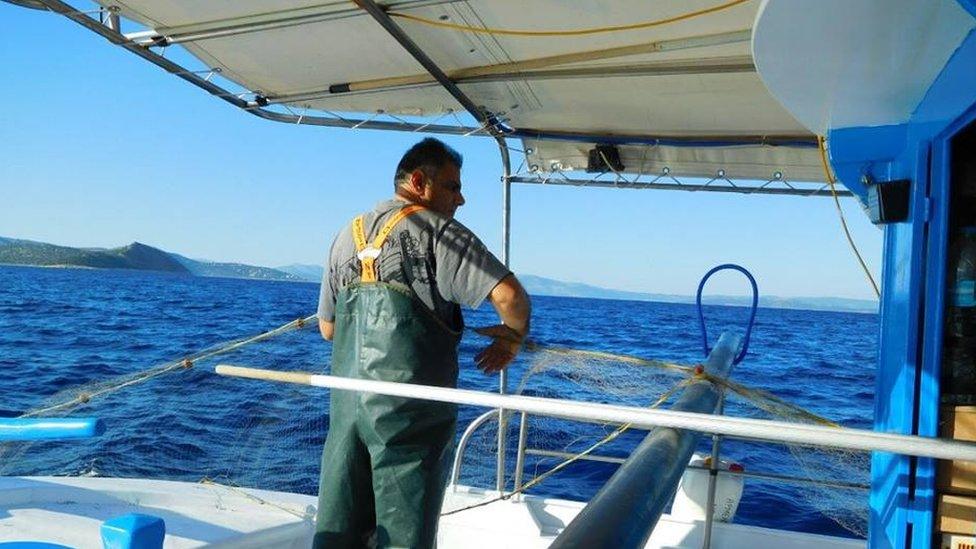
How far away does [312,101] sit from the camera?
15.6 ft

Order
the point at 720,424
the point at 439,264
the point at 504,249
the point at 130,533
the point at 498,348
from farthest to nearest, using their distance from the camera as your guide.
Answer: the point at 504,249, the point at 498,348, the point at 439,264, the point at 720,424, the point at 130,533

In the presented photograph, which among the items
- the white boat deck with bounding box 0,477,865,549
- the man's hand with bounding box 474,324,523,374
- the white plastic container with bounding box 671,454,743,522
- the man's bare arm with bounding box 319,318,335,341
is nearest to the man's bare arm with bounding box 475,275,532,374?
the man's hand with bounding box 474,324,523,374

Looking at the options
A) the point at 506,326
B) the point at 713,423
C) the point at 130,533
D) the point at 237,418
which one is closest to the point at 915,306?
the point at 713,423

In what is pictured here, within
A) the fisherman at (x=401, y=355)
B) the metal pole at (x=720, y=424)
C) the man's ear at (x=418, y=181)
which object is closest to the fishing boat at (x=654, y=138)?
the metal pole at (x=720, y=424)

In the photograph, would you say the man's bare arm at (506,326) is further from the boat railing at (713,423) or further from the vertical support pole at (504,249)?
the vertical support pole at (504,249)

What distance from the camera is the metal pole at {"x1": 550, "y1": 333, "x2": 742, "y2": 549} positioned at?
164 centimetres

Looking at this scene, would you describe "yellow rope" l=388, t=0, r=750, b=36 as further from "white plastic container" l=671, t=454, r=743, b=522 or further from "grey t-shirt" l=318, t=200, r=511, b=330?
"white plastic container" l=671, t=454, r=743, b=522

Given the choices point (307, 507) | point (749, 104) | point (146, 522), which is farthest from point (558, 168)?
point (146, 522)

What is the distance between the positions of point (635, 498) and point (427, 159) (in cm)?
128

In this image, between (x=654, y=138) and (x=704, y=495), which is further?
(x=654, y=138)

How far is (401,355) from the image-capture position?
7.48 ft

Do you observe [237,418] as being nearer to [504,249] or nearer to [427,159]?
[504,249]

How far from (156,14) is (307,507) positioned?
2.55 meters

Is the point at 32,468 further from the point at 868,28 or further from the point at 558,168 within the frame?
the point at 868,28
